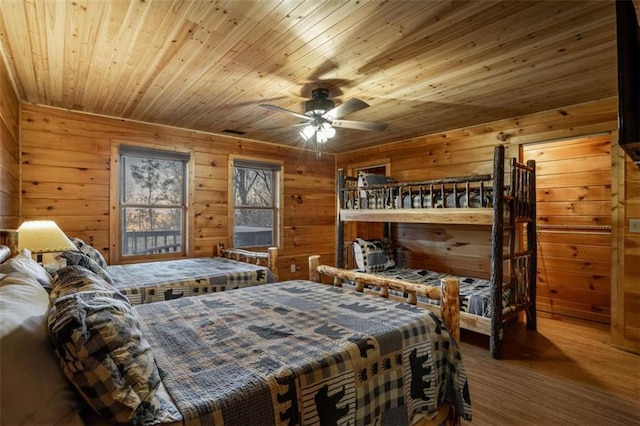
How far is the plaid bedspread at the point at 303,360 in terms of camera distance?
1083 millimetres

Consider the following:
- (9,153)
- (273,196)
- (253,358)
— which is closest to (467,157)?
(273,196)

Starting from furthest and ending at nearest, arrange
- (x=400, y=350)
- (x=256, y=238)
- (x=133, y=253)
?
(x=256, y=238) → (x=133, y=253) → (x=400, y=350)

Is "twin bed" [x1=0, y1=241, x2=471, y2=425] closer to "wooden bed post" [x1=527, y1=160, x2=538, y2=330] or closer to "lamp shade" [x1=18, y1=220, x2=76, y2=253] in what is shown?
"lamp shade" [x1=18, y1=220, x2=76, y2=253]

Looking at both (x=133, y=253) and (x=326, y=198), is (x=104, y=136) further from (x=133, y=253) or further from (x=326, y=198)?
(x=326, y=198)

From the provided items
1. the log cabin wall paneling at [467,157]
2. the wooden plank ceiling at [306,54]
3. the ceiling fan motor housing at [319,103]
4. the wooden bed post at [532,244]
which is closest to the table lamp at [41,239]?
the wooden plank ceiling at [306,54]

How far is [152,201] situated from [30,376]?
3658 mm

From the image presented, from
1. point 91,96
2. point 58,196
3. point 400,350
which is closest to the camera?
point 400,350

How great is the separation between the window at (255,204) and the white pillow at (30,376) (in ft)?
12.7

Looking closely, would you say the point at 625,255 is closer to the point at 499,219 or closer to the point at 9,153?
the point at 499,219

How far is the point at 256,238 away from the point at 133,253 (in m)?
1.72

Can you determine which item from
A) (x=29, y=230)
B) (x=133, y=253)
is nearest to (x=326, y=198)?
(x=133, y=253)

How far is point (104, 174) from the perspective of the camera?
3682 millimetres

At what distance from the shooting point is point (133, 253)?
13.0 feet

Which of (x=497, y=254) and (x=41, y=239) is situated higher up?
(x=41, y=239)
